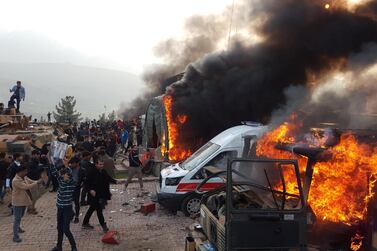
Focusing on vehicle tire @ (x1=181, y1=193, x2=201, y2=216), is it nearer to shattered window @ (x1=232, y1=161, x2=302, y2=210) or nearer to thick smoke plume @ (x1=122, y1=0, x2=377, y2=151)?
thick smoke plume @ (x1=122, y1=0, x2=377, y2=151)

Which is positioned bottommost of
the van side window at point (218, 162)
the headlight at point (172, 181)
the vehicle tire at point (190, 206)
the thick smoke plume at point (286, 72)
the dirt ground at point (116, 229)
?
the dirt ground at point (116, 229)

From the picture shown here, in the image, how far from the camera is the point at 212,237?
549cm

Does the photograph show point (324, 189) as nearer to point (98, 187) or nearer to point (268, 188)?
point (268, 188)

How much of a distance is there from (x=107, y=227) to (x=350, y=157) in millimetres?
5520

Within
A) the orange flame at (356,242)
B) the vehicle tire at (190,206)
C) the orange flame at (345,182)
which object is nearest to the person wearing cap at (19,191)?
the vehicle tire at (190,206)

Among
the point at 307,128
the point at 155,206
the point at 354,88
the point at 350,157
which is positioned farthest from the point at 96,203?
the point at 354,88

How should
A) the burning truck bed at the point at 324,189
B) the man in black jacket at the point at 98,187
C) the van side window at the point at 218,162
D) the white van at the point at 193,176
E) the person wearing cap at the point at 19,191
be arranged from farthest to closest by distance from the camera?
the van side window at the point at 218,162
the white van at the point at 193,176
the man in black jacket at the point at 98,187
the person wearing cap at the point at 19,191
the burning truck bed at the point at 324,189

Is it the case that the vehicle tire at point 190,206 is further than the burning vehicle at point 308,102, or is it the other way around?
the vehicle tire at point 190,206

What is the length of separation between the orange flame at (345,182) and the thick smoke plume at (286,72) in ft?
6.99

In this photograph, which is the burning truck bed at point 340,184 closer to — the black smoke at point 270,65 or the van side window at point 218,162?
the black smoke at point 270,65

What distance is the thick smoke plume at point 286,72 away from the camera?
31.7 feet

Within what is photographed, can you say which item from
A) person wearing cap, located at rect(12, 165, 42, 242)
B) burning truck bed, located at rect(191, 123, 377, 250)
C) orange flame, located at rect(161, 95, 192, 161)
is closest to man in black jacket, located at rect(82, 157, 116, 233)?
person wearing cap, located at rect(12, 165, 42, 242)

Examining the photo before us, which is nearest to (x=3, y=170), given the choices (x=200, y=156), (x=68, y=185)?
(x=68, y=185)

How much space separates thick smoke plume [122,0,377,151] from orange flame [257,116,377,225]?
2132mm
